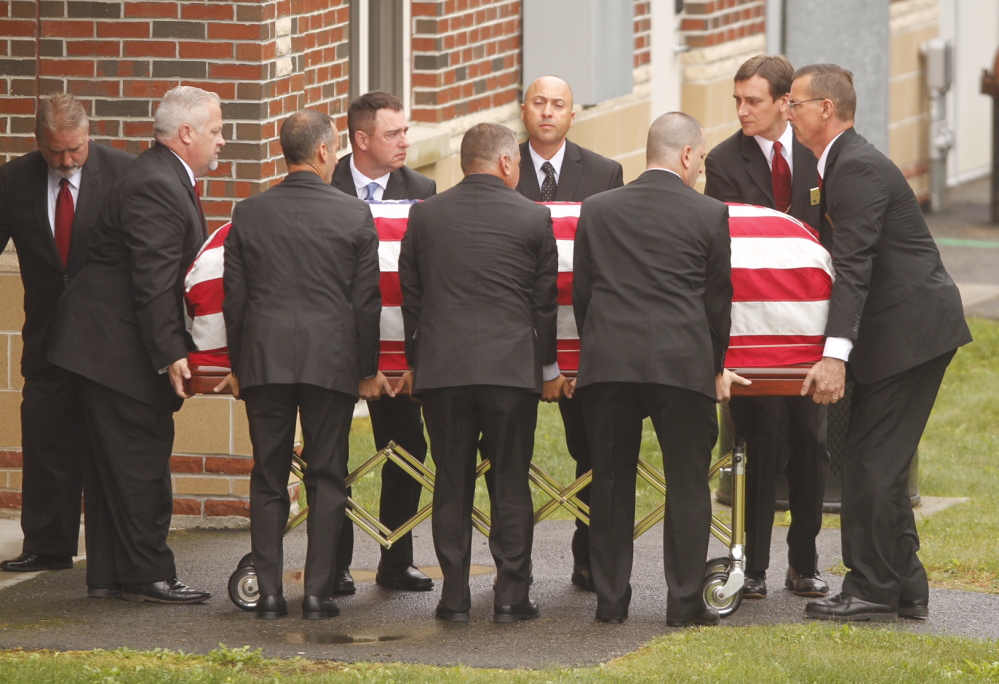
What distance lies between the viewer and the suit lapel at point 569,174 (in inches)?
296

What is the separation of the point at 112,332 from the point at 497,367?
5.21 ft

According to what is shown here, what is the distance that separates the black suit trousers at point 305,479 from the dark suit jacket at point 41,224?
1.22m

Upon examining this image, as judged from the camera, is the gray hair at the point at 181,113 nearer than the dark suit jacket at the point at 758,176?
Yes

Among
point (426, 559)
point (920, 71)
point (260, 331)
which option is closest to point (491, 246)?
point (260, 331)

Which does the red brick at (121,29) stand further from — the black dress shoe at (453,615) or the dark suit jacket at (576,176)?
the black dress shoe at (453,615)

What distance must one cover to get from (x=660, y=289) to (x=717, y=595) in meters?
1.21

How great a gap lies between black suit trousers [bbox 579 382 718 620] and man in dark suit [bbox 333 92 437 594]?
3.08 ft

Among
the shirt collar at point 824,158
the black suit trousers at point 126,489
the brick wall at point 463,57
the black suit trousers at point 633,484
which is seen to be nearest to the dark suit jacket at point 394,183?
the black suit trousers at point 126,489

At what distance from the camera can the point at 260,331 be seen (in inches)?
259

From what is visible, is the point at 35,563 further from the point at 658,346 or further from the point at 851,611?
the point at 851,611

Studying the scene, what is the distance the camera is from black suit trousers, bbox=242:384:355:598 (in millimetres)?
6730

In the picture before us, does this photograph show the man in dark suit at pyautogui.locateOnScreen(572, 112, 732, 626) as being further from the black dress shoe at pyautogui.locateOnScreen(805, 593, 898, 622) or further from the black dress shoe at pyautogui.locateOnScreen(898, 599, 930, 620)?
the black dress shoe at pyautogui.locateOnScreen(898, 599, 930, 620)

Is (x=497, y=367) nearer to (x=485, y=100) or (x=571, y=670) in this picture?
(x=571, y=670)

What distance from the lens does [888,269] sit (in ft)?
21.7
